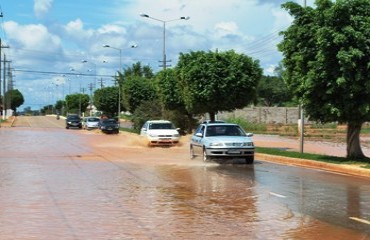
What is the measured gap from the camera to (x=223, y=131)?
2342 cm

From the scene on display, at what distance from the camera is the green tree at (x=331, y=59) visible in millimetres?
19203

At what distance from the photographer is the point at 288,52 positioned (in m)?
21.8

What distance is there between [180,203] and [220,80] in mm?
22078

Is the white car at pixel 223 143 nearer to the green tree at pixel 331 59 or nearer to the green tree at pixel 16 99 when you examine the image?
the green tree at pixel 331 59

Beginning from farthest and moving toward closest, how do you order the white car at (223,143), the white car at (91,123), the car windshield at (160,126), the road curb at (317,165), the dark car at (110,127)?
the white car at (91,123) → the dark car at (110,127) → the car windshield at (160,126) → the white car at (223,143) → the road curb at (317,165)

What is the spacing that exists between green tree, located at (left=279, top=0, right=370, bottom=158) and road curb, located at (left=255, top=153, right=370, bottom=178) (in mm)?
1670

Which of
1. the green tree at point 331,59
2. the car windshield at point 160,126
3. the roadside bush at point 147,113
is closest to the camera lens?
the green tree at point 331,59

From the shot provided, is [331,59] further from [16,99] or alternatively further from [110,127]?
[16,99]

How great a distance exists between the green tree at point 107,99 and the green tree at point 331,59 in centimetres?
7198

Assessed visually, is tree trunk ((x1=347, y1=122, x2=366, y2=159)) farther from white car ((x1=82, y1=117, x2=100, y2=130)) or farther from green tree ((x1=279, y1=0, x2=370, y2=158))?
white car ((x1=82, y1=117, x2=100, y2=130))

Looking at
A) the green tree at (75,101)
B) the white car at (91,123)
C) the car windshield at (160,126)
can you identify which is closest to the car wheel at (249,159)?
the car windshield at (160,126)

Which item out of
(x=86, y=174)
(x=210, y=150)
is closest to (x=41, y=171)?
(x=86, y=174)

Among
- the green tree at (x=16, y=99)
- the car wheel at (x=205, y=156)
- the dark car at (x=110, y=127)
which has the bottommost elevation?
the car wheel at (x=205, y=156)

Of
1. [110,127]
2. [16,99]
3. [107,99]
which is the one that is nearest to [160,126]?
[110,127]
